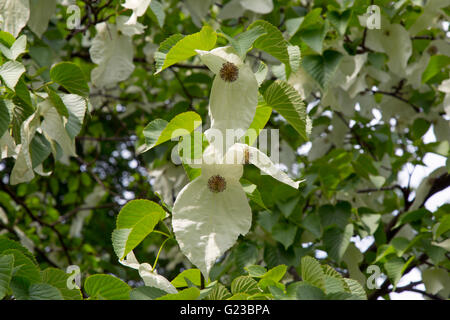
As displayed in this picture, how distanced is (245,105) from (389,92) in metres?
1.58

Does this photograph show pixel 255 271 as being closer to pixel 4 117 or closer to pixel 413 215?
pixel 4 117

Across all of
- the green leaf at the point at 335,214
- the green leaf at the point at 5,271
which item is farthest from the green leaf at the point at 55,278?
the green leaf at the point at 335,214

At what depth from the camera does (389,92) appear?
2152 mm

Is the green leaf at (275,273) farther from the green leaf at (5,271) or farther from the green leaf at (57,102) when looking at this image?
the green leaf at (57,102)

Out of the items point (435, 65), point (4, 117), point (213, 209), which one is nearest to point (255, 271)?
point (213, 209)

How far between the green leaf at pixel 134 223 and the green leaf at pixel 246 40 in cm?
24

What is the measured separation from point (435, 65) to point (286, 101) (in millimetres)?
1015

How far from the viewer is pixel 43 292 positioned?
71 cm

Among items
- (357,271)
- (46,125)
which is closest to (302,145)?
(357,271)

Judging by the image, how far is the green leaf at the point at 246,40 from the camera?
71 centimetres

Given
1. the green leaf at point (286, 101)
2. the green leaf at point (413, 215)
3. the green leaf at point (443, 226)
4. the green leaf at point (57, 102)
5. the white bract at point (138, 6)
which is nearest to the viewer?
the green leaf at point (286, 101)

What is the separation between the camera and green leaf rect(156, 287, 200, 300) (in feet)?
2.15
